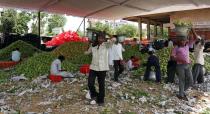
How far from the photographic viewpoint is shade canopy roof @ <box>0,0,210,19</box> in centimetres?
1966

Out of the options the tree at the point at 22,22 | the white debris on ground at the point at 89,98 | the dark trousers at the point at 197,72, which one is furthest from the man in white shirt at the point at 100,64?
the tree at the point at 22,22

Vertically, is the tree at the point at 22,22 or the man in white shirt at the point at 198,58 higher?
the tree at the point at 22,22

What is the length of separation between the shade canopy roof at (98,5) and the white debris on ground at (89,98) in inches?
340

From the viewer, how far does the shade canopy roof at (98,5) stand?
19656 millimetres

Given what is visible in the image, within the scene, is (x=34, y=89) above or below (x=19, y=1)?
below

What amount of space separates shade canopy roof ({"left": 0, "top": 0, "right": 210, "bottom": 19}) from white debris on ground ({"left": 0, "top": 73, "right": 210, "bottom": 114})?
8646 mm

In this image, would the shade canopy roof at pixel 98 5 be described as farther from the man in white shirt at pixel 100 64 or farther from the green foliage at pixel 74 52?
the man in white shirt at pixel 100 64

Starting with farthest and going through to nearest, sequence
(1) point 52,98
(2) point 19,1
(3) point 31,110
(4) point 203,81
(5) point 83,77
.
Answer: (2) point 19,1
(4) point 203,81
(5) point 83,77
(1) point 52,98
(3) point 31,110

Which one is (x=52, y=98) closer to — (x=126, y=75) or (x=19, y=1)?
(x=126, y=75)

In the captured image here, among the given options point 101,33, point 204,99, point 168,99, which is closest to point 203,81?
point 204,99

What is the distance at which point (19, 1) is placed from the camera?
18.7 m

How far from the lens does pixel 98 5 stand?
2239 cm

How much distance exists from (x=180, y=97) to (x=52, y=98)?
10.7ft

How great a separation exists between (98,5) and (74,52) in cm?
775
